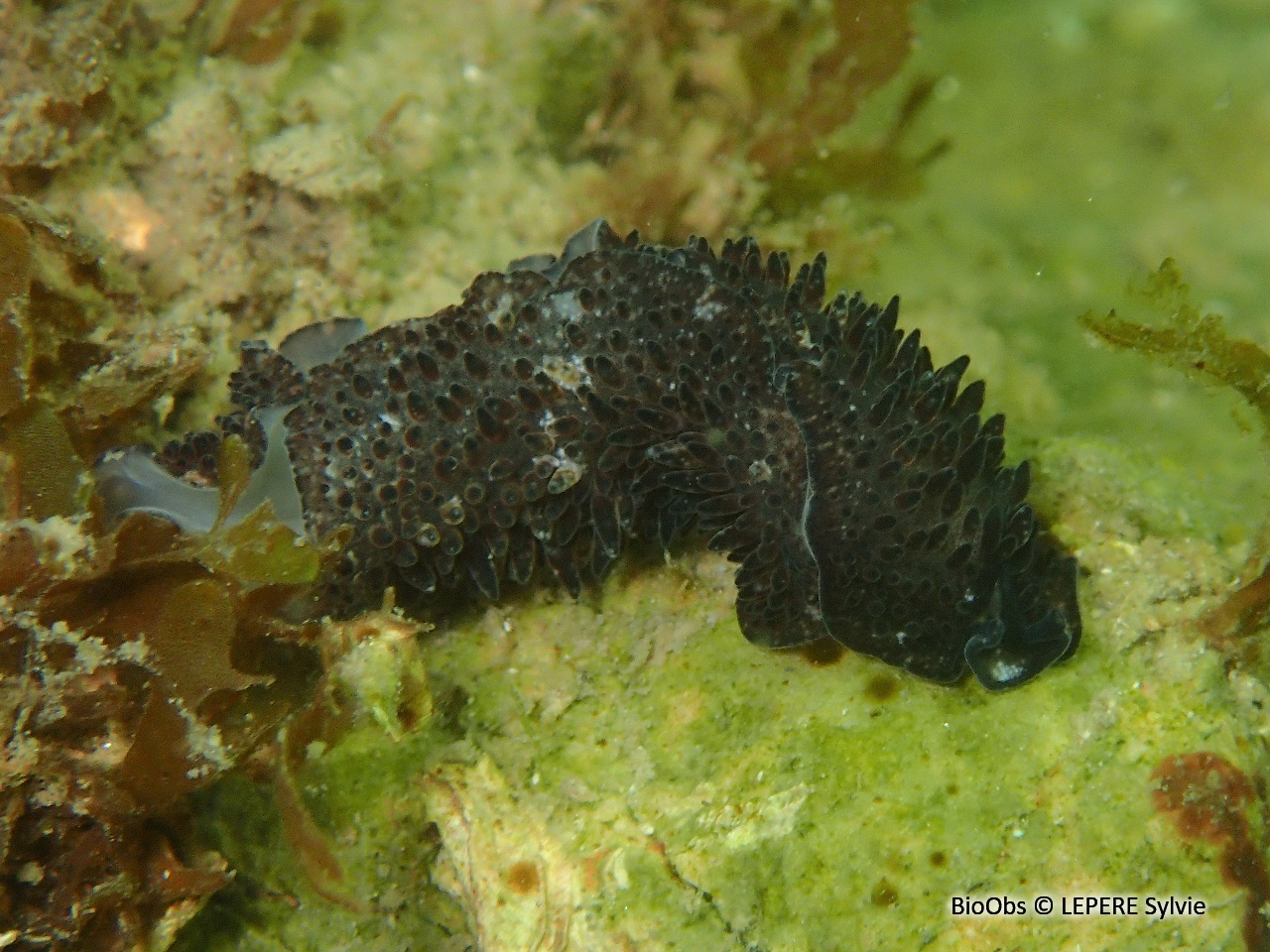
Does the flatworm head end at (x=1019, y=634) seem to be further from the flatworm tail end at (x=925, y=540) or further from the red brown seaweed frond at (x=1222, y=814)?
the red brown seaweed frond at (x=1222, y=814)

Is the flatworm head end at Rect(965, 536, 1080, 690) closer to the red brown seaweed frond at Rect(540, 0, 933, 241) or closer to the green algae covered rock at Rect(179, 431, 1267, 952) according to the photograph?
the green algae covered rock at Rect(179, 431, 1267, 952)

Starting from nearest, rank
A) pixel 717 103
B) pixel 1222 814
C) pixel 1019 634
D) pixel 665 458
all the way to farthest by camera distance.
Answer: pixel 1222 814 → pixel 1019 634 → pixel 665 458 → pixel 717 103

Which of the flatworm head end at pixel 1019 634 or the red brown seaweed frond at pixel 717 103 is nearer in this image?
the flatworm head end at pixel 1019 634

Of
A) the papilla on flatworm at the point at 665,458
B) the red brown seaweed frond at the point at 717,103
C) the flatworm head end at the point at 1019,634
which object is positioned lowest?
the flatworm head end at the point at 1019,634

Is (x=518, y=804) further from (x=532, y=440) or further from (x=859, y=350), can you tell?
(x=859, y=350)

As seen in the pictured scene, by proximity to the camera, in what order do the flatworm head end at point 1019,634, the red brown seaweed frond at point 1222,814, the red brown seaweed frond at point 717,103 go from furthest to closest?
1. the red brown seaweed frond at point 717,103
2. the flatworm head end at point 1019,634
3. the red brown seaweed frond at point 1222,814

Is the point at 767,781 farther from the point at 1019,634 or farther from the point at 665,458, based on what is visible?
the point at 665,458

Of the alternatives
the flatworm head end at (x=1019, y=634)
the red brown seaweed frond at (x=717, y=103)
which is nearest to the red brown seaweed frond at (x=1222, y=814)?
the flatworm head end at (x=1019, y=634)

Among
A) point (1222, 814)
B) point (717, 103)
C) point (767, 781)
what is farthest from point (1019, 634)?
point (717, 103)

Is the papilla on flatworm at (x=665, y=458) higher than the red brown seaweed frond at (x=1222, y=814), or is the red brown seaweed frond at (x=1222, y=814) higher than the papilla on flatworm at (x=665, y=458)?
the papilla on flatworm at (x=665, y=458)
